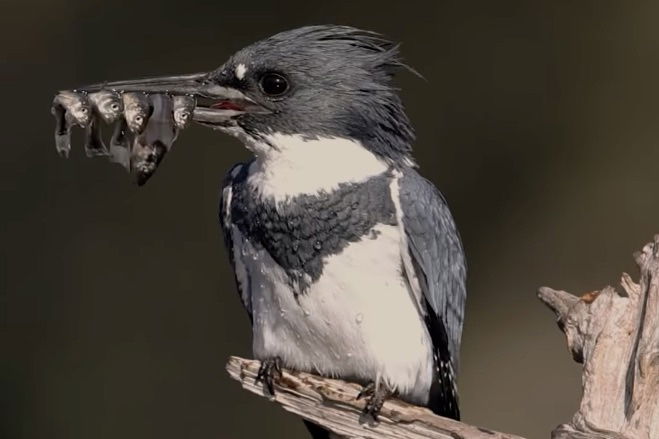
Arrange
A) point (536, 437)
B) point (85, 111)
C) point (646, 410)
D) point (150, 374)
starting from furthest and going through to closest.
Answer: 1. point (150, 374)
2. point (536, 437)
3. point (85, 111)
4. point (646, 410)

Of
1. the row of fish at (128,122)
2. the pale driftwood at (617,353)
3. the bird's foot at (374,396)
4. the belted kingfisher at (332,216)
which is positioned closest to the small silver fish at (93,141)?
the row of fish at (128,122)

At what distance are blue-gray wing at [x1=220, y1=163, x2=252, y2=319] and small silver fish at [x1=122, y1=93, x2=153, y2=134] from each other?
27 centimetres

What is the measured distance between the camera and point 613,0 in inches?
179

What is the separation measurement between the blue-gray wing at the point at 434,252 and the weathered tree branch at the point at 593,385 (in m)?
0.21

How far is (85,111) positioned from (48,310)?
2.11 meters

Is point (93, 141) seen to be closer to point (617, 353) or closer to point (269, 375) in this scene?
point (269, 375)

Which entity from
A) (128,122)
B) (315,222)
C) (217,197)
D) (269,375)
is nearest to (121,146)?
(128,122)

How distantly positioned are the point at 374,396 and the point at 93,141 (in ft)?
2.32

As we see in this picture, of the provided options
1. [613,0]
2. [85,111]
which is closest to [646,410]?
[85,111]

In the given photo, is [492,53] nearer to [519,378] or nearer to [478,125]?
[478,125]

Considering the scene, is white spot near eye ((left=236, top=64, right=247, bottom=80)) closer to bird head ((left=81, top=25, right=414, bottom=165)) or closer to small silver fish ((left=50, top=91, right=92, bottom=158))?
bird head ((left=81, top=25, right=414, bottom=165))

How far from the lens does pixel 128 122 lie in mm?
2801

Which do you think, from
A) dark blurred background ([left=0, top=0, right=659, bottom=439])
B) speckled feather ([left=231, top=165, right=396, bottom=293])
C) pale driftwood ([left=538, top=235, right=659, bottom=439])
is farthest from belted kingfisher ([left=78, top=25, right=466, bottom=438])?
dark blurred background ([left=0, top=0, right=659, bottom=439])

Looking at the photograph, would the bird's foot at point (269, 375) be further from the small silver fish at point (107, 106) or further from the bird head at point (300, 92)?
the small silver fish at point (107, 106)
